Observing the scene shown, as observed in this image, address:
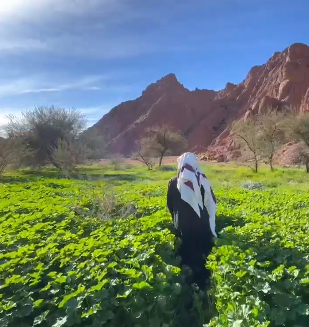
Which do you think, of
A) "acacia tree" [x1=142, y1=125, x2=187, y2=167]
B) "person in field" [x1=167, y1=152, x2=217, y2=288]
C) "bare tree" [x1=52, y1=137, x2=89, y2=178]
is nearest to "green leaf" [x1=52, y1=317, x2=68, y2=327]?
"person in field" [x1=167, y1=152, x2=217, y2=288]

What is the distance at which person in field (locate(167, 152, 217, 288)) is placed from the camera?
5.16 m

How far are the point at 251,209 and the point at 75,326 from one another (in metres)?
4.92

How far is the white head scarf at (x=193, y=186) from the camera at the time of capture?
16.9 feet

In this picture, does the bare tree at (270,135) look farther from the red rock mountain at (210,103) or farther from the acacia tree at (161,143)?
the red rock mountain at (210,103)

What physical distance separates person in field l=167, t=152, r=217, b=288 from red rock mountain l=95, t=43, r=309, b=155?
61.3 meters

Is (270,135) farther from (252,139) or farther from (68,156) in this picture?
(68,156)

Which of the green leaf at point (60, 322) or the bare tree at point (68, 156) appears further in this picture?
the bare tree at point (68, 156)

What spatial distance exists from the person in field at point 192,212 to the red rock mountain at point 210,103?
61.3 meters

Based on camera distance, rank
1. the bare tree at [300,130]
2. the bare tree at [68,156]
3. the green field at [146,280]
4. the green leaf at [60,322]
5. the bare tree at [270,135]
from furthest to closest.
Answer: the bare tree at [270,135], the bare tree at [300,130], the bare tree at [68,156], the green field at [146,280], the green leaf at [60,322]

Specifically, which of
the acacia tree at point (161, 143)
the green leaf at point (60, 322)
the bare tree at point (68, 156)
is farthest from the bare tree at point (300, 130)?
the green leaf at point (60, 322)

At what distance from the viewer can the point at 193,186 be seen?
17.0ft

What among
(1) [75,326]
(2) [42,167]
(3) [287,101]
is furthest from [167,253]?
(3) [287,101]

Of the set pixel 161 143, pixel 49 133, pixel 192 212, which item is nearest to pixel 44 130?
pixel 49 133

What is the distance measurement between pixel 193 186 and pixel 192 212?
44 cm
